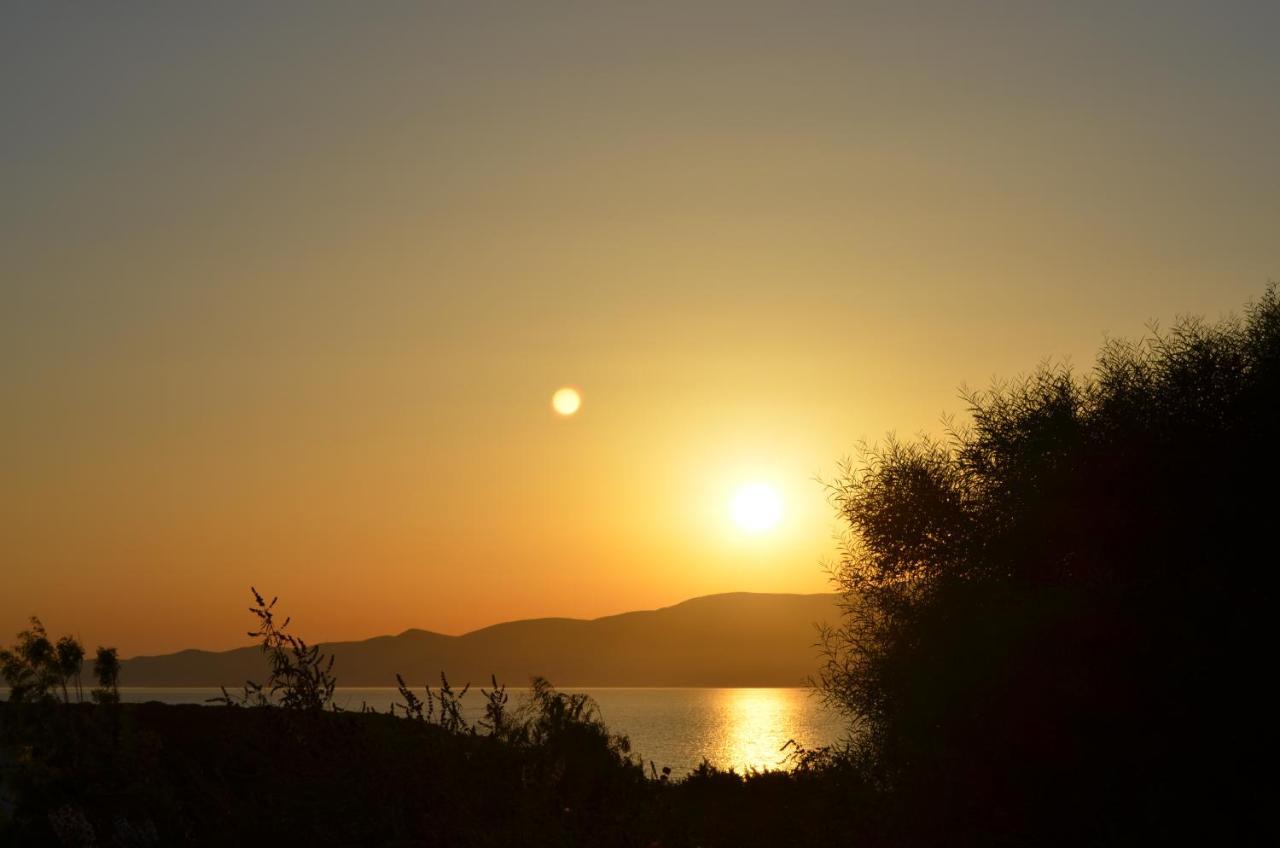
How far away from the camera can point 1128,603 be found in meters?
16.3

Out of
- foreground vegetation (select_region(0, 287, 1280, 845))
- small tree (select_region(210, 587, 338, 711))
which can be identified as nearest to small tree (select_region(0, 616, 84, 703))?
foreground vegetation (select_region(0, 287, 1280, 845))

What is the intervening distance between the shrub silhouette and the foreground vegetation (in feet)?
0.14

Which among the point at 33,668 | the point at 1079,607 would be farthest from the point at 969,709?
the point at 33,668

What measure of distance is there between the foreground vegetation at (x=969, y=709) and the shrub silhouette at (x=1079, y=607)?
44 mm

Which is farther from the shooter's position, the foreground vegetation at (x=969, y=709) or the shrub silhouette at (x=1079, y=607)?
the shrub silhouette at (x=1079, y=607)

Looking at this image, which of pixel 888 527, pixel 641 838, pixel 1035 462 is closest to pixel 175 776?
pixel 641 838

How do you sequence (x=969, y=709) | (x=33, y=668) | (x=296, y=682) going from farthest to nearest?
(x=33, y=668) → (x=969, y=709) → (x=296, y=682)

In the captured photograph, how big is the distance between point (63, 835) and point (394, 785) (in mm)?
1745

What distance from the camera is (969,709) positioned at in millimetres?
16578

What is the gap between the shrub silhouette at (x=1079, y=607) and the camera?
14.7 meters

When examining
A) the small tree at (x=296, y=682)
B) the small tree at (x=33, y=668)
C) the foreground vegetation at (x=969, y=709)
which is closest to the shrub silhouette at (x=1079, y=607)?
the foreground vegetation at (x=969, y=709)

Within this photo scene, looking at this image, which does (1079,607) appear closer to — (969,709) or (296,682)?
(969,709)

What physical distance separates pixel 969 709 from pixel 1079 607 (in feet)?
7.17

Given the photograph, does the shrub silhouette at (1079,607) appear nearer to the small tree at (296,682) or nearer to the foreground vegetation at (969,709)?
the foreground vegetation at (969,709)
